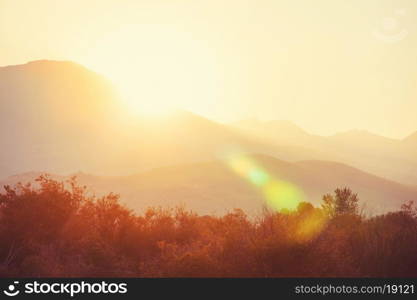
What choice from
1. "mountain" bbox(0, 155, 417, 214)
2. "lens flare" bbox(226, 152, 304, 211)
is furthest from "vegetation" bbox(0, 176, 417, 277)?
"lens flare" bbox(226, 152, 304, 211)

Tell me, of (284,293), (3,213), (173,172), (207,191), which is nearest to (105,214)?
(3,213)

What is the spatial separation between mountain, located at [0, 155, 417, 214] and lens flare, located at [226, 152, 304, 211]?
1821 mm

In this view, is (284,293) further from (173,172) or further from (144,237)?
(173,172)

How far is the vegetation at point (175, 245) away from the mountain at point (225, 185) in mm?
85026

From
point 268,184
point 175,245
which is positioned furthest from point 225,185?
point 175,245

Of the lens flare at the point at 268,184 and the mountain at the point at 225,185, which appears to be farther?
the lens flare at the point at 268,184

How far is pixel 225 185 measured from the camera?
14288 centimetres

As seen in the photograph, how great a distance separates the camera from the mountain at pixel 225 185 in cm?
12250

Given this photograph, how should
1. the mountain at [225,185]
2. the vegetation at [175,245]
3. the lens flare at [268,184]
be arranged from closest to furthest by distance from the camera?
1. the vegetation at [175,245]
2. the mountain at [225,185]
3. the lens flare at [268,184]

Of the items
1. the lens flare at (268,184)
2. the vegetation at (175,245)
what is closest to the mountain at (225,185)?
the lens flare at (268,184)

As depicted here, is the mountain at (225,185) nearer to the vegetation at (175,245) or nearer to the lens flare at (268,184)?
the lens flare at (268,184)

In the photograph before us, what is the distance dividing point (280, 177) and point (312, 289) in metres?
153

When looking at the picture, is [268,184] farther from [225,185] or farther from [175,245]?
[175,245]

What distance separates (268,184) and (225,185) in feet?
56.6
